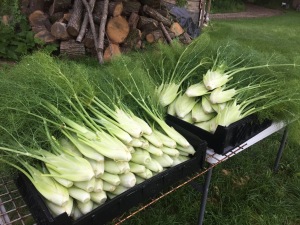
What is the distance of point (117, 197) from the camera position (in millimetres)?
1249

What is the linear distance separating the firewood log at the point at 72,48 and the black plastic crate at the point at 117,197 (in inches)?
167

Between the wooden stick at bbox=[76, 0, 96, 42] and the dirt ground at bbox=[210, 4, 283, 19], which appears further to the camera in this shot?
the dirt ground at bbox=[210, 4, 283, 19]

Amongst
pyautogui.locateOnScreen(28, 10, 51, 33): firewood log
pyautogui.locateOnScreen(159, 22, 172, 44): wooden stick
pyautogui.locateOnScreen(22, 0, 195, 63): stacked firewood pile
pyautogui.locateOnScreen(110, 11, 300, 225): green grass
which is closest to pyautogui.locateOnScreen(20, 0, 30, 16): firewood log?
pyautogui.locateOnScreen(22, 0, 195, 63): stacked firewood pile

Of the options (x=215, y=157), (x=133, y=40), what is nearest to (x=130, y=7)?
(x=133, y=40)

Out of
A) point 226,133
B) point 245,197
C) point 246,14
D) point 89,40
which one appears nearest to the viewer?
point 226,133

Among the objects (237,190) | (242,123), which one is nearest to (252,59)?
(242,123)

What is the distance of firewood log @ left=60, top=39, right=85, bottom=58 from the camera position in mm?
5270

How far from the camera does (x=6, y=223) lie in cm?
131

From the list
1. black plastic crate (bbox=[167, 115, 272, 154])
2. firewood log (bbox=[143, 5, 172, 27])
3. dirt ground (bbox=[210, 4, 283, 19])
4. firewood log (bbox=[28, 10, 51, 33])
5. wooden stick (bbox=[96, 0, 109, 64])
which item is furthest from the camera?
dirt ground (bbox=[210, 4, 283, 19])

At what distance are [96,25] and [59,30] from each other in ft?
2.40

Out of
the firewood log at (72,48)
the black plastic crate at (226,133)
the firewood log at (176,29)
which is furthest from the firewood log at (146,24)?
the black plastic crate at (226,133)

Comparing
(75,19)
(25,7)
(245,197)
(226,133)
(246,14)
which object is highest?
(25,7)

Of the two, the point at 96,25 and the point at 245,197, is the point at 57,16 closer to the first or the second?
the point at 96,25

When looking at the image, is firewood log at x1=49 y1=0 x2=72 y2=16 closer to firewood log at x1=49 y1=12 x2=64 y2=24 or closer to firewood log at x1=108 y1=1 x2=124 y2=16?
firewood log at x1=49 y1=12 x2=64 y2=24
